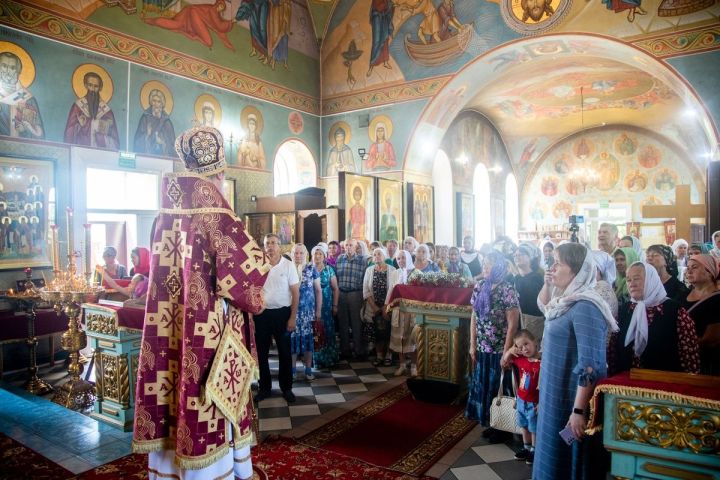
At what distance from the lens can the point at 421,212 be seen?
1335 centimetres

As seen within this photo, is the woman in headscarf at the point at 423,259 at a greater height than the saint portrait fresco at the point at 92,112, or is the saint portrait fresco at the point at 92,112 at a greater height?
the saint portrait fresco at the point at 92,112

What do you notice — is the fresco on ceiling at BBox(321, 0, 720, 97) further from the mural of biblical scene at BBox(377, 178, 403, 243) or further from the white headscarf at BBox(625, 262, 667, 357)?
the white headscarf at BBox(625, 262, 667, 357)

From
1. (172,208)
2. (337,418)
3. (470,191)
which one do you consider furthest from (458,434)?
(470,191)

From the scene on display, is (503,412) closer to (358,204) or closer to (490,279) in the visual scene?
(490,279)

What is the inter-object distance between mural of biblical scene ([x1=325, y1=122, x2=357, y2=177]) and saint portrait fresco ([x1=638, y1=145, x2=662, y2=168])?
48.9 feet

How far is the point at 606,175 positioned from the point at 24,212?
21852 mm

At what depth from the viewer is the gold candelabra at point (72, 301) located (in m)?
4.83

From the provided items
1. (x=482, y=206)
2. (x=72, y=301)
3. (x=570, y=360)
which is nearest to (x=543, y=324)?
(x=570, y=360)

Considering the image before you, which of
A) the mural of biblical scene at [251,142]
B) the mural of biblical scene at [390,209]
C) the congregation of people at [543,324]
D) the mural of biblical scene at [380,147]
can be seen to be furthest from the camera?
the mural of biblical scene at [380,147]

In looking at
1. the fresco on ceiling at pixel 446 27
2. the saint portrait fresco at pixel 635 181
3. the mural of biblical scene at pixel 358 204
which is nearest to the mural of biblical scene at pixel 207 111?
the mural of biblical scene at pixel 358 204

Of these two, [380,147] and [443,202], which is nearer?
[380,147]

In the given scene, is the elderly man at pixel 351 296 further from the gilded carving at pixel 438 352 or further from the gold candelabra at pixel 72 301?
the gold candelabra at pixel 72 301

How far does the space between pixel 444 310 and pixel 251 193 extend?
7.16 meters

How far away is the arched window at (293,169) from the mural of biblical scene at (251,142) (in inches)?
58.3
